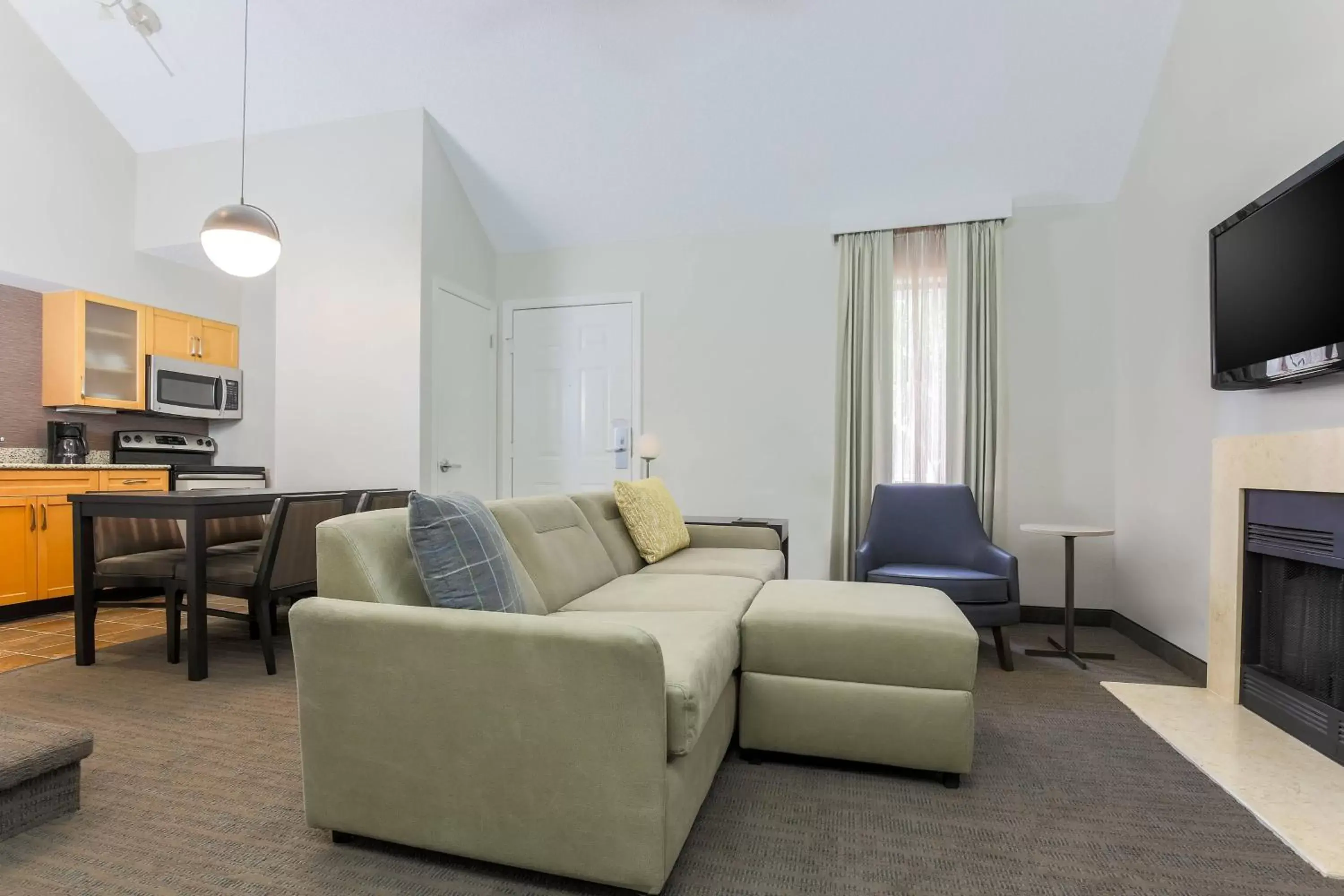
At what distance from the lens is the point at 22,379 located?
14.7ft

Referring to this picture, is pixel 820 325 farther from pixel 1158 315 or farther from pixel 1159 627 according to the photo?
pixel 1159 627

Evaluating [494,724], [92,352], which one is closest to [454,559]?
[494,724]

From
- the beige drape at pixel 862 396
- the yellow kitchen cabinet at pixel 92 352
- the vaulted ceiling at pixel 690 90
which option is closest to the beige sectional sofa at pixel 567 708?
the beige drape at pixel 862 396

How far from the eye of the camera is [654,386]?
4730 mm

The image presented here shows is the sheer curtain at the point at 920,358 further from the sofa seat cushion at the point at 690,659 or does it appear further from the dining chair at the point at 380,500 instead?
the dining chair at the point at 380,500

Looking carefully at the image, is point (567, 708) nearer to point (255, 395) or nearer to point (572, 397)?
point (572, 397)

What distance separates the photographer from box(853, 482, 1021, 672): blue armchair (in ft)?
10.1

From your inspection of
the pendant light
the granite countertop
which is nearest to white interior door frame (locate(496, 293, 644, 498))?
the pendant light

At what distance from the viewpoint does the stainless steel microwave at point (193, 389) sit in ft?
15.8

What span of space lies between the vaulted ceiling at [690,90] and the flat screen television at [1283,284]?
1366 millimetres

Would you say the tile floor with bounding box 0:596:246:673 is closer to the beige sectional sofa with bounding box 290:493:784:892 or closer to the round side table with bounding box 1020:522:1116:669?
the beige sectional sofa with bounding box 290:493:784:892

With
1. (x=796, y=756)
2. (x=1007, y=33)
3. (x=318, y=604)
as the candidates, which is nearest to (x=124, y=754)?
(x=318, y=604)

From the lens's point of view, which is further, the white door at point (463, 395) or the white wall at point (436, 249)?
the white door at point (463, 395)

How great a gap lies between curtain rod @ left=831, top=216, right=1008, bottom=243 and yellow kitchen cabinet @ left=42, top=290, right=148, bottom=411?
4.97 metres
